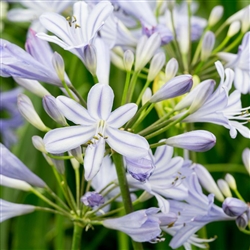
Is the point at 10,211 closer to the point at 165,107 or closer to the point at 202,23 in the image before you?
the point at 165,107

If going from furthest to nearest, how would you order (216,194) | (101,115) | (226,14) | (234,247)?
(226,14) → (234,247) → (216,194) → (101,115)

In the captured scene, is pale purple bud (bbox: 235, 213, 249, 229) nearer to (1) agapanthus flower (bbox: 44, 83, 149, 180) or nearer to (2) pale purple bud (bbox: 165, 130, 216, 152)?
(2) pale purple bud (bbox: 165, 130, 216, 152)

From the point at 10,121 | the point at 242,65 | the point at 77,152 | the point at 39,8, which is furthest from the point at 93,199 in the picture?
the point at 10,121

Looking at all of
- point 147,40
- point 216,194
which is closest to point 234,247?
point 216,194

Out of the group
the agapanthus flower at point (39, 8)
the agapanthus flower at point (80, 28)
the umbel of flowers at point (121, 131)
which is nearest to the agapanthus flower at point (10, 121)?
the agapanthus flower at point (39, 8)

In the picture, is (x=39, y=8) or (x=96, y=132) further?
(x=39, y=8)

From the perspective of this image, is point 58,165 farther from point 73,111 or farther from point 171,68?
point 171,68
